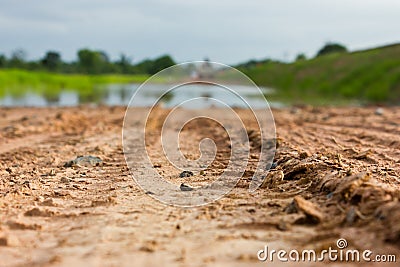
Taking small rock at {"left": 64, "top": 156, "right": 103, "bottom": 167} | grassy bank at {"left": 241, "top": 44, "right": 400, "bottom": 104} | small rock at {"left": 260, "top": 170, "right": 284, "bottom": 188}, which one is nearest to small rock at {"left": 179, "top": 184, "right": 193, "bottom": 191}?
small rock at {"left": 260, "top": 170, "right": 284, "bottom": 188}

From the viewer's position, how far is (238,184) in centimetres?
499

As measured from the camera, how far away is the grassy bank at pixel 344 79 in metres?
27.5

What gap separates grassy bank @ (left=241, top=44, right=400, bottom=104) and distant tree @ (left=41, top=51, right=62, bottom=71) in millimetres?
39758

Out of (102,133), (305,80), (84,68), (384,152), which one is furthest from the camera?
(84,68)

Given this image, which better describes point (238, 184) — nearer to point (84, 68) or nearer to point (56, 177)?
point (56, 177)

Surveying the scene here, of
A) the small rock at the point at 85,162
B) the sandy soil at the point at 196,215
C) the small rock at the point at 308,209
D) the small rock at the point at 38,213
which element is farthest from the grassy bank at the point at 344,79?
the small rock at the point at 38,213

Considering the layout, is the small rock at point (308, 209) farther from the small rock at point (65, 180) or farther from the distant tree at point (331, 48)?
the distant tree at point (331, 48)

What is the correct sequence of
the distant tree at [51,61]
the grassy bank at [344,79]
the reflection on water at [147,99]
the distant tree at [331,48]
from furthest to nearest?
the distant tree at [51,61]
the distant tree at [331,48]
the grassy bank at [344,79]
the reflection on water at [147,99]

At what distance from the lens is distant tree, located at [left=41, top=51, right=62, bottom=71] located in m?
77.0

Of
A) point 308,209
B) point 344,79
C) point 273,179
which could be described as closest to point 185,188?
point 273,179

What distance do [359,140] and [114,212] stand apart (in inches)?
216

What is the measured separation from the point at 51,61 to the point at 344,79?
5676 centimetres

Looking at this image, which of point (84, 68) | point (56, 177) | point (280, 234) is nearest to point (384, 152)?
point (280, 234)

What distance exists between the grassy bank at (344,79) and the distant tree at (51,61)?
39.8 meters
